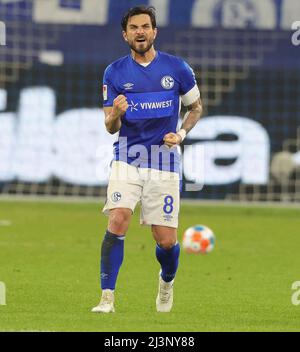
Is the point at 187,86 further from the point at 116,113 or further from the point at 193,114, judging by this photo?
the point at 116,113

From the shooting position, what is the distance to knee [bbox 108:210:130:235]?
34.0ft

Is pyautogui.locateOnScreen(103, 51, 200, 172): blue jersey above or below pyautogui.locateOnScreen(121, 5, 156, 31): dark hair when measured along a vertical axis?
below

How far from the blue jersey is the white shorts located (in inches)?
2.9

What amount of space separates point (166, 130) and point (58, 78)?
13.2m

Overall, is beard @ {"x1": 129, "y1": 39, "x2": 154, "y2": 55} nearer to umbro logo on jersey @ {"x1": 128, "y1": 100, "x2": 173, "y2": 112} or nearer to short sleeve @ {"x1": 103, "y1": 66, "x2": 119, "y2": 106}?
short sleeve @ {"x1": 103, "y1": 66, "x2": 119, "y2": 106}

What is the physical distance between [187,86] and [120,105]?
82cm

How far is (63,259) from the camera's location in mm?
15211

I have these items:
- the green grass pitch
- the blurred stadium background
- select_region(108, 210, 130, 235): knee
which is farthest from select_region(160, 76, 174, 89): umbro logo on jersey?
the blurred stadium background

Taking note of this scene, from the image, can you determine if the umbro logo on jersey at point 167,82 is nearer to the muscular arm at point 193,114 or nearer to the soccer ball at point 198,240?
the muscular arm at point 193,114

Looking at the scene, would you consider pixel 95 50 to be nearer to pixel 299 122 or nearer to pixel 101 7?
pixel 101 7

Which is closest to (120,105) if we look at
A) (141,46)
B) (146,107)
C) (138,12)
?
(146,107)

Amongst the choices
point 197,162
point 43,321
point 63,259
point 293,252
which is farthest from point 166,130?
point 197,162

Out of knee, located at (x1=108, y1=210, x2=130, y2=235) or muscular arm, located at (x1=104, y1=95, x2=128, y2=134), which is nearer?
muscular arm, located at (x1=104, y1=95, x2=128, y2=134)

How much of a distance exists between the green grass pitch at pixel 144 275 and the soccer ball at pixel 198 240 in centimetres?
18
